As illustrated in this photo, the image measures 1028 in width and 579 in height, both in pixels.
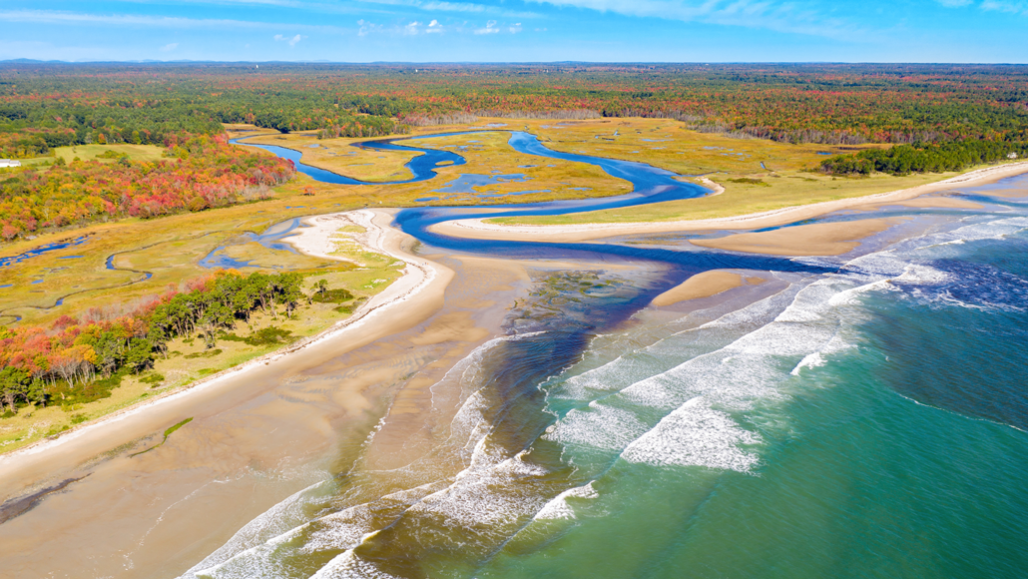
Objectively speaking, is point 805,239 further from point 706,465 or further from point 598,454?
point 598,454

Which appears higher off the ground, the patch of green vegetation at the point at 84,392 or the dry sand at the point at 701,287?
the dry sand at the point at 701,287

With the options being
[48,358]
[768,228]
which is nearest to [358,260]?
[48,358]

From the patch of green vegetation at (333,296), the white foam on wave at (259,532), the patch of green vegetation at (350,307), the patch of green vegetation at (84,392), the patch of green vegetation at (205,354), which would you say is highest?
the patch of green vegetation at (333,296)

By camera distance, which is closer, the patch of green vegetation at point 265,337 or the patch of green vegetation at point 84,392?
the patch of green vegetation at point 84,392

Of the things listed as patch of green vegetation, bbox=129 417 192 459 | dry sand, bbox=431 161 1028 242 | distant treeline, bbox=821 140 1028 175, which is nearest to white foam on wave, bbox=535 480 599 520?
patch of green vegetation, bbox=129 417 192 459

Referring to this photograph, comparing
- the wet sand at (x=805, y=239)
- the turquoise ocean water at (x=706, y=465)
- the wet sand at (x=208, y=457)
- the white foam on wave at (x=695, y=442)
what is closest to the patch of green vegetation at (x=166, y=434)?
the wet sand at (x=208, y=457)

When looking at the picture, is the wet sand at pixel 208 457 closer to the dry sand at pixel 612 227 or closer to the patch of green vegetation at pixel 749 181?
the dry sand at pixel 612 227
